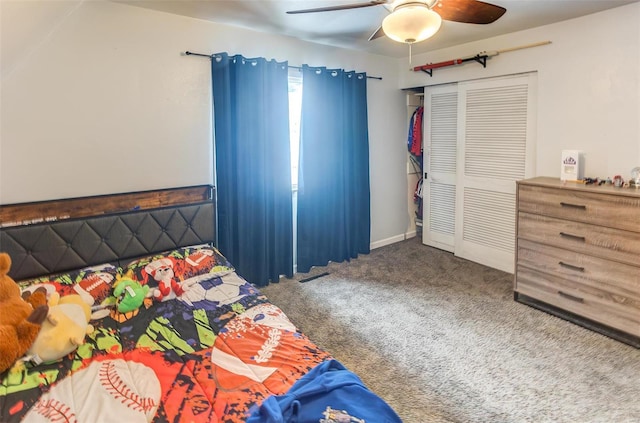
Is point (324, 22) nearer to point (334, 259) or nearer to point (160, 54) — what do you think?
point (160, 54)

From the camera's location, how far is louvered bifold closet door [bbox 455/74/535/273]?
3.68 meters

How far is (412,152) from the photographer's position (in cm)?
496

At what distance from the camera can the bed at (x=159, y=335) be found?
1395mm

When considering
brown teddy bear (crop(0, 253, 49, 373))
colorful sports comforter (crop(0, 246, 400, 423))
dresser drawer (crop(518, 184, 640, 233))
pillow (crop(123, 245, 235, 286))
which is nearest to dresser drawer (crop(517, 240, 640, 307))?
dresser drawer (crop(518, 184, 640, 233))

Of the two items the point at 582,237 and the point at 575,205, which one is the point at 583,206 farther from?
the point at 582,237

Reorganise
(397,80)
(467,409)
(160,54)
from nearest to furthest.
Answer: (467,409)
(160,54)
(397,80)

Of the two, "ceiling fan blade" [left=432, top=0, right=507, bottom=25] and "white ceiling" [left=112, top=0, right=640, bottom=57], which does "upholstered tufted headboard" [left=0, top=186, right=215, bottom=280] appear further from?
"ceiling fan blade" [left=432, top=0, right=507, bottom=25]

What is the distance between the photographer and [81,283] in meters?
2.34

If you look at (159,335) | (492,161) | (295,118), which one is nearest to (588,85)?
(492,161)

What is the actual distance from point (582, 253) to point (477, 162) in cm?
165

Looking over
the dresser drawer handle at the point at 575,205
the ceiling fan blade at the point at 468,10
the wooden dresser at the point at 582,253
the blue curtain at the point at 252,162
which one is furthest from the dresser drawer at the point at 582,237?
the blue curtain at the point at 252,162

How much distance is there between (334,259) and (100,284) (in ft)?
8.06

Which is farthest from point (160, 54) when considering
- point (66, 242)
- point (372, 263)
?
point (372, 263)

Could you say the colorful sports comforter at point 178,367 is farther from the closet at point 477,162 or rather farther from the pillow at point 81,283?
the closet at point 477,162
